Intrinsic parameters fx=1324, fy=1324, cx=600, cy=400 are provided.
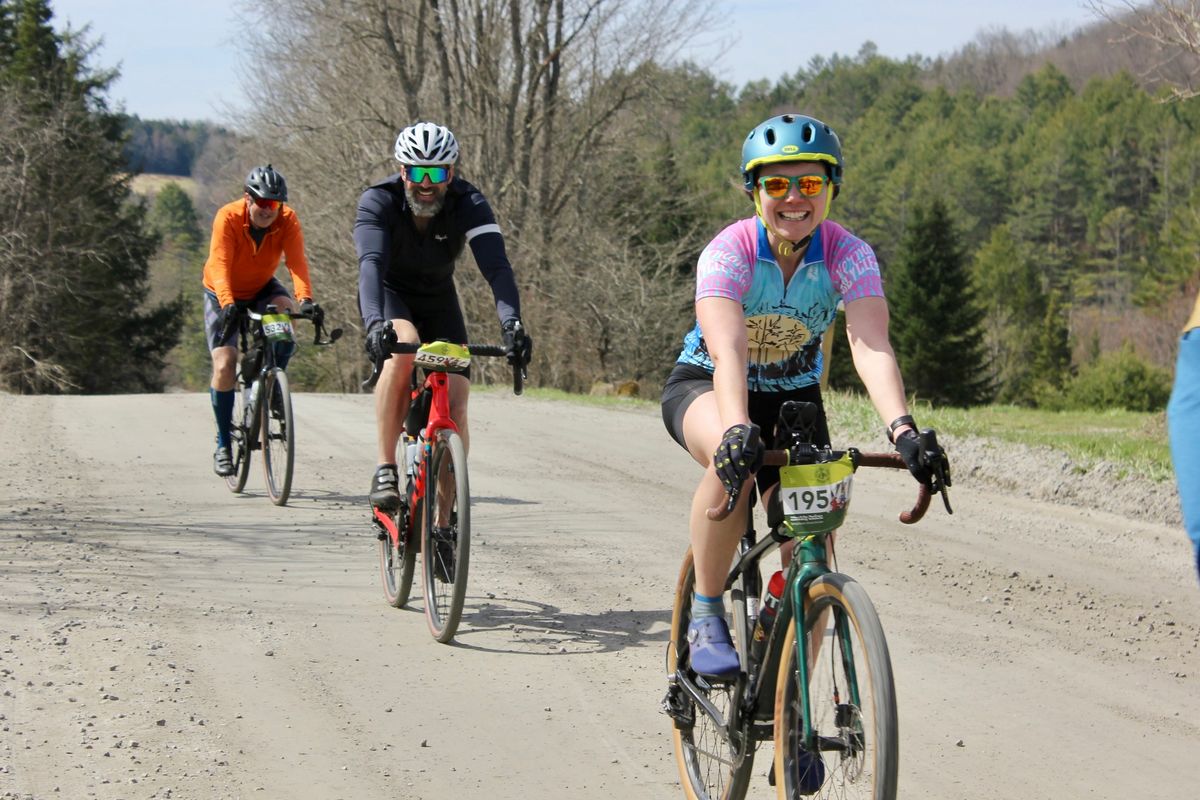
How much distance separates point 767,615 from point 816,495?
0.47m

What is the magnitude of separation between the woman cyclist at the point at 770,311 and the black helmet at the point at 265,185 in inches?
222

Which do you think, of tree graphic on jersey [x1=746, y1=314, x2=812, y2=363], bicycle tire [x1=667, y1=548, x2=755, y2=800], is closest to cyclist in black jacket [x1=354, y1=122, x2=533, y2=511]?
bicycle tire [x1=667, y1=548, x2=755, y2=800]

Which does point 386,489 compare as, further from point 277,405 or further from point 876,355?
point 876,355

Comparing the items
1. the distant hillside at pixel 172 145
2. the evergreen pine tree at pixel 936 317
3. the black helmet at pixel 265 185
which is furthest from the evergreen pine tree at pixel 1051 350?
the distant hillside at pixel 172 145

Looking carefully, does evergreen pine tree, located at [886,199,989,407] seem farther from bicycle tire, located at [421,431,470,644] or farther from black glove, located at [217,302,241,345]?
bicycle tire, located at [421,431,470,644]

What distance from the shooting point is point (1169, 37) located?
37.9 feet

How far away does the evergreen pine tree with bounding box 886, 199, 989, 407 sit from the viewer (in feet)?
211

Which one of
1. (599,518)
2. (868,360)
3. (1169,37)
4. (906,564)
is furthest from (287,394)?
(1169,37)

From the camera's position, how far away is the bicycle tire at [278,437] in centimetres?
885

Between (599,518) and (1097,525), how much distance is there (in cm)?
324

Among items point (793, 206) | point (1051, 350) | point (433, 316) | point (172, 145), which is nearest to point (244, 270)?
point (433, 316)

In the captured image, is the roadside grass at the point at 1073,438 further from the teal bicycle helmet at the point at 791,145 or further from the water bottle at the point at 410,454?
the teal bicycle helmet at the point at 791,145

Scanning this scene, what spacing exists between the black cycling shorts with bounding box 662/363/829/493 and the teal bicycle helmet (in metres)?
0.62

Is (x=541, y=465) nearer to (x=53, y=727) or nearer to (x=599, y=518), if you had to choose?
(x=599, y=518)
